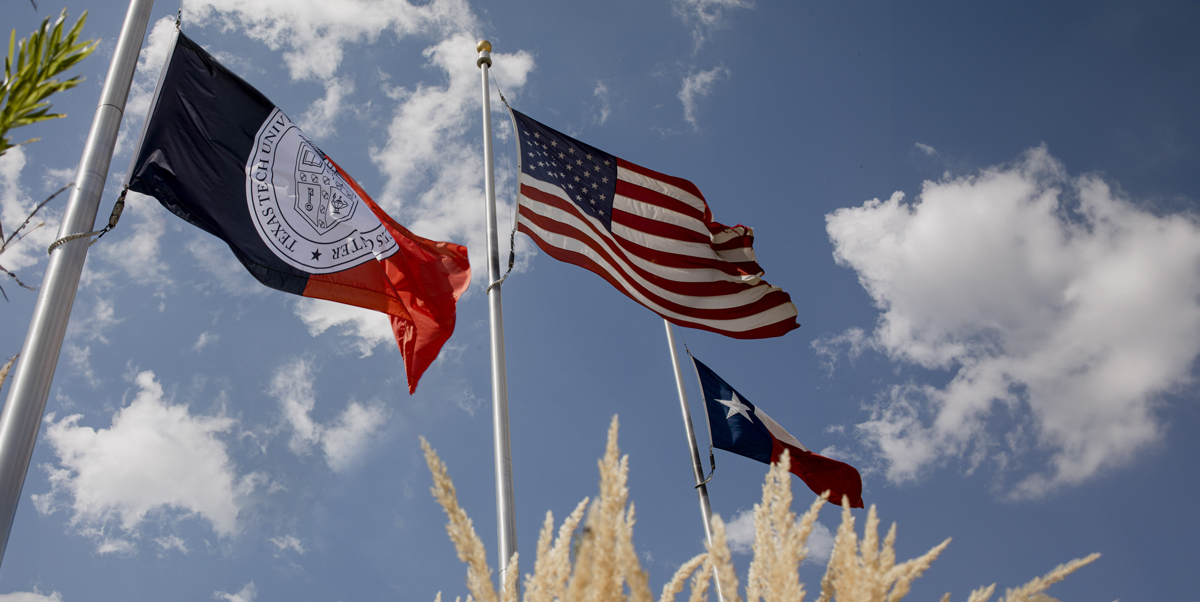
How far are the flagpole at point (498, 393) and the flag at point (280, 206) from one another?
22.1 inches

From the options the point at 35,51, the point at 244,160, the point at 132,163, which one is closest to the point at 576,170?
the point at 244,160

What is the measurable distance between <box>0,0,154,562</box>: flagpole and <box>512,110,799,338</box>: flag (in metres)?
3.82

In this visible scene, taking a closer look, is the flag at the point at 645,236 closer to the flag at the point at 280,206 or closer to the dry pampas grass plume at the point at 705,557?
the flag at the point at 280,206

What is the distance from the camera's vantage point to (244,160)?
276 inches

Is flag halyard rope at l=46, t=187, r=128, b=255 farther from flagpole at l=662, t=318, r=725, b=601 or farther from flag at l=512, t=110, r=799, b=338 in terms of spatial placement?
flagpole at l=662, t=318, r=725, b=601

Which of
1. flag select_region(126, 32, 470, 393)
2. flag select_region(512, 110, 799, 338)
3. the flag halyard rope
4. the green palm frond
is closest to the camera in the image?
the green palm frond

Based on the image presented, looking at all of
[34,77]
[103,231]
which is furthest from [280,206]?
[34,77]

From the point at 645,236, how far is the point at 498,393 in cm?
367

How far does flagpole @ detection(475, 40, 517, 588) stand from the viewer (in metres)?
6.34

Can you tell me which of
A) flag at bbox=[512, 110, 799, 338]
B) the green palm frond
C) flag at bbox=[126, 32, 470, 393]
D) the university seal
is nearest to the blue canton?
flag at bbox=[512, 110, 799, 338]

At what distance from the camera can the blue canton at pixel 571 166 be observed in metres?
8.96

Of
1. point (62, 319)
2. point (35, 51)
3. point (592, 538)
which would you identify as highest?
point (62, 319)

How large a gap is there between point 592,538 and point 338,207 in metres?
6.89

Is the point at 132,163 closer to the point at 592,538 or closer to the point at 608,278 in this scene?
the point at 608,278
